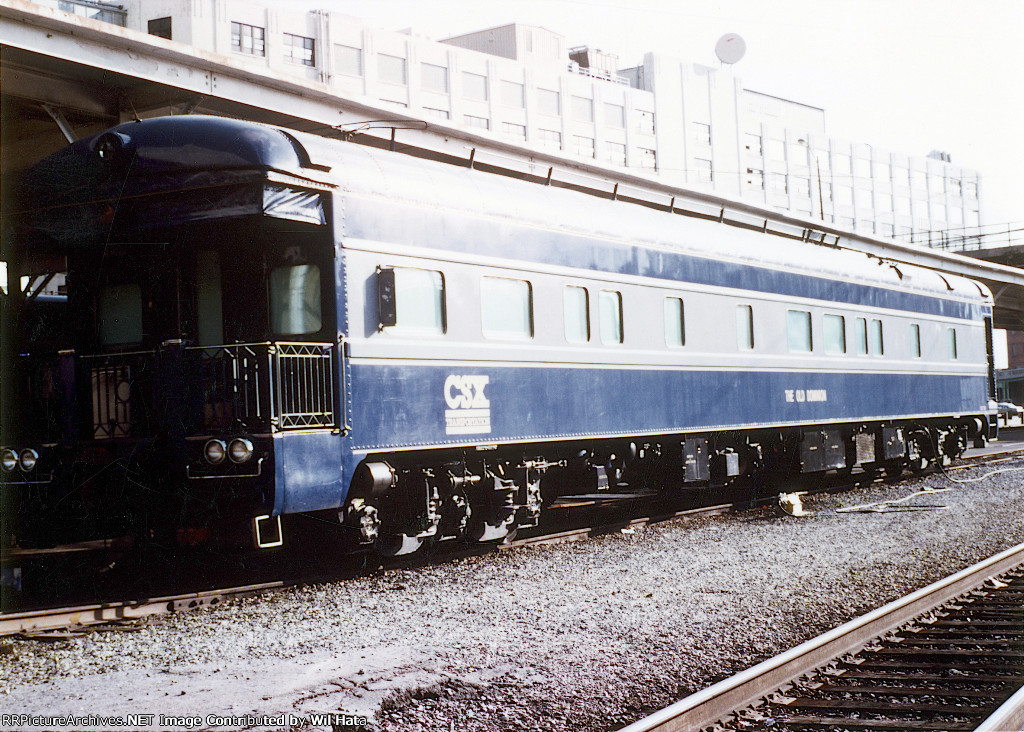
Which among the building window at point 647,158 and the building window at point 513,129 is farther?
the building window at point 647,158

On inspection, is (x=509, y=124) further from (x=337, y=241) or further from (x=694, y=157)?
(x=337, y=241)

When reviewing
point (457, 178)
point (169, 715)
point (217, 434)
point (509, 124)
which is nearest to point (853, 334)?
point (457, 178)

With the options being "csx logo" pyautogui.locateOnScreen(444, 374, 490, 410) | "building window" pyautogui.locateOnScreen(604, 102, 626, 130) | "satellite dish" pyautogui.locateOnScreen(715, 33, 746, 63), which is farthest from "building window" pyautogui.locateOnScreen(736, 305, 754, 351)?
"building window" pyautogui.locateOnScreen(604, 102, 626, 130)

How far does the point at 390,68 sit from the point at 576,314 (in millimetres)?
12725

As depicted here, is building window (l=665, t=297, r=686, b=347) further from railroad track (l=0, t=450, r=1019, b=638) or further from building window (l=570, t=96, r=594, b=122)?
building window (l=570, t=96, r=594, b=122)

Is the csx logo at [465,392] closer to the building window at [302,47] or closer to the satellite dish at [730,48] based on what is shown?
the building window at [302,47]

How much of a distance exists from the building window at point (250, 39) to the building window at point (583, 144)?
131ft

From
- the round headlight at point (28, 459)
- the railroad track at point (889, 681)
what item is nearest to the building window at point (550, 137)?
the round headlight at point (28, 459)

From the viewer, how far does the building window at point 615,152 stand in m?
58.6

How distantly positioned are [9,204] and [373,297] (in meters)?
3.29

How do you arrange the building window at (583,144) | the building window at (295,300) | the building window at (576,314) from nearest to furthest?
the building window at (295,300) < the building window at (576,314) < the building window at (583,144)

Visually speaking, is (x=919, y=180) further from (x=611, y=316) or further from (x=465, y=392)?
(x=465, y=392)

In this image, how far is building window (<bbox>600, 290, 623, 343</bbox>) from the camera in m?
12.0

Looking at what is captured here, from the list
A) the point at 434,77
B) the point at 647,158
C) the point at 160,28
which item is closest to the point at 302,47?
the point at 160,28
